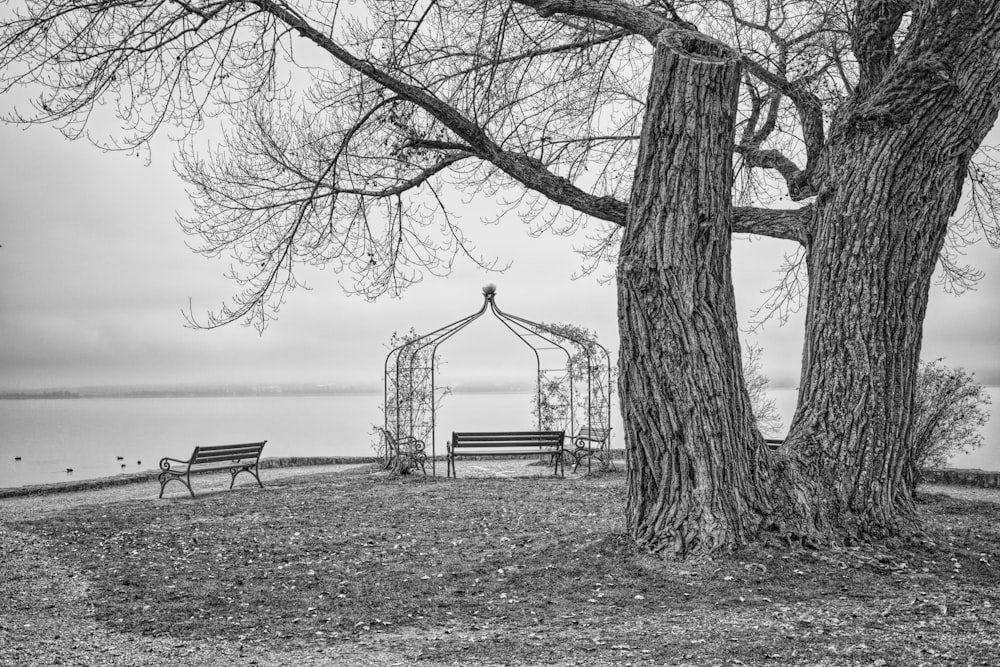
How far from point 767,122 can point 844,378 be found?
14.1 feet

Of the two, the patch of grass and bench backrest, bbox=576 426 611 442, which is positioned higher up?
bench backrest, bbox=576 426 611 442

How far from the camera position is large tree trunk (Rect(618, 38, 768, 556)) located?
6.23 metres

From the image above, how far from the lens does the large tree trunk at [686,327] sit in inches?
245

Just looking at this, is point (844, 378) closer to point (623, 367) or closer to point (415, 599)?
point (623, 367)

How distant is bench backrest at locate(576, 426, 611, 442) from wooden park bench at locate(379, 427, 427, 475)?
2634 millimetres

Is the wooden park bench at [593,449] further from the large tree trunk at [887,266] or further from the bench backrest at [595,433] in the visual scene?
the large tree trunk at [887,266]

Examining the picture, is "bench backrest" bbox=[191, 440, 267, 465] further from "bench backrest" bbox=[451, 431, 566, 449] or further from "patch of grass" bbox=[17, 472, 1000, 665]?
"bench backrest" bbox=[451, 431, 566, 449]

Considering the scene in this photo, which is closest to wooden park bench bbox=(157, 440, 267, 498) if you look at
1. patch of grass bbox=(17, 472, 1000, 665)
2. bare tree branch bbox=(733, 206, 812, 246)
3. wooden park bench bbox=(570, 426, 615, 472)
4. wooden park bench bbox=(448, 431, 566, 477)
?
patch of grass bbox=(17, 472, 1000, 665)

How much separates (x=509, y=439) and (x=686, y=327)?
274 inches

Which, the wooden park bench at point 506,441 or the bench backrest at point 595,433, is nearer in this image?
the wooden park bench at point 506,441

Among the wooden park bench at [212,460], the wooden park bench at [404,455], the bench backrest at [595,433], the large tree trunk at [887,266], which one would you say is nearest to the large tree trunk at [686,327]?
the large tree trunk at [887,266]

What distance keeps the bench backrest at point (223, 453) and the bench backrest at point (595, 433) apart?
5195 mm

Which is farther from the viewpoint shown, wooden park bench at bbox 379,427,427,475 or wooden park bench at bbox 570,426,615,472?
wooden park bench at bbox 570,426,615,472

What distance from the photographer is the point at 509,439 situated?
12.9 m
